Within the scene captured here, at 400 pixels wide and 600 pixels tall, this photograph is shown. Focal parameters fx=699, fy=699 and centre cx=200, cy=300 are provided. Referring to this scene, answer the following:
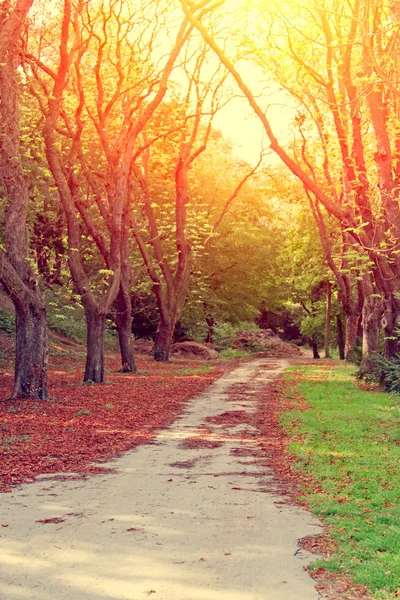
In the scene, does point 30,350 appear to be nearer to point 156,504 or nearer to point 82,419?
point 82,419

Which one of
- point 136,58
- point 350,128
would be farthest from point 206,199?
point 350,128

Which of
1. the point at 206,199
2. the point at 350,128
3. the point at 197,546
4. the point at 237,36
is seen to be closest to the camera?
the point at 197,546

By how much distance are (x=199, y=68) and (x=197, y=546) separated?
2475 centimetres

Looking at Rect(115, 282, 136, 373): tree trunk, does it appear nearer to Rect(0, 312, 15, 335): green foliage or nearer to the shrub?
Rect(0, 312, 15, 335): green foliage

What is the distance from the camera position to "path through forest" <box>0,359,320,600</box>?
190 inches

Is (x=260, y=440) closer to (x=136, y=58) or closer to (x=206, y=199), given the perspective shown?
(x=136, y=58)

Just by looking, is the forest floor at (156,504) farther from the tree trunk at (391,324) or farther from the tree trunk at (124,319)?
the tree trunk at (124,319)

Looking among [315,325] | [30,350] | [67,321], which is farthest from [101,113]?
[315,325]

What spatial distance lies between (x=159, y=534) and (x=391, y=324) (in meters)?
14.1

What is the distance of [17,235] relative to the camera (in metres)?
15.4

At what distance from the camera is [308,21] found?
63.0 feet

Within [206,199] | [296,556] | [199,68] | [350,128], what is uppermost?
[199,68]

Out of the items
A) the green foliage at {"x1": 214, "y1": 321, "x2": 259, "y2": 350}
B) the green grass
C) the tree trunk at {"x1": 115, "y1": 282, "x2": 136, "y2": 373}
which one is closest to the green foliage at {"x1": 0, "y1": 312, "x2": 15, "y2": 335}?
the tree trunk at {"x1": 115, "y1": 282, "x2": 136, "y2": 373}

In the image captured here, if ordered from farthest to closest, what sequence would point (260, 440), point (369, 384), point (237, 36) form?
1. point (237, 36)
2. point (369, 384)
3. point (260, 440)
